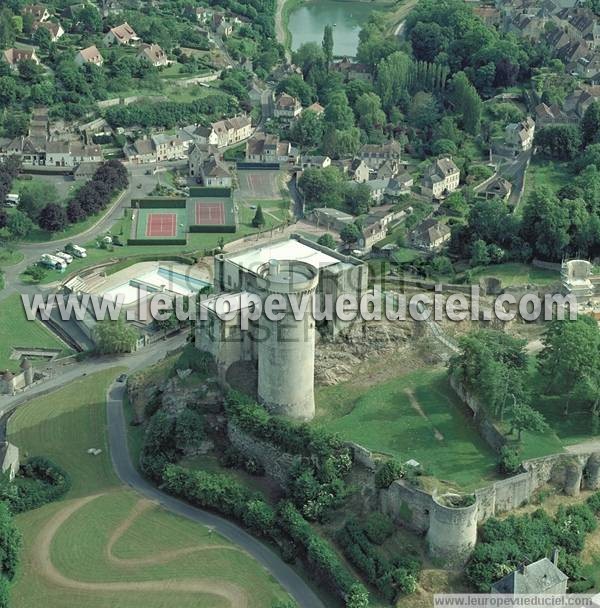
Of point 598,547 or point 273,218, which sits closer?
point 598,547

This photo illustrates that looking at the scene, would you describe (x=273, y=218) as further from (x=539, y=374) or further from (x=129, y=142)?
(x=539, y=374)

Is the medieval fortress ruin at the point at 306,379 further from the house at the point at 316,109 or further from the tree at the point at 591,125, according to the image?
the house at the point at 316,109

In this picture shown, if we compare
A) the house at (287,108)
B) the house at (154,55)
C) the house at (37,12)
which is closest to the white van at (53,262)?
the house at (287,108)

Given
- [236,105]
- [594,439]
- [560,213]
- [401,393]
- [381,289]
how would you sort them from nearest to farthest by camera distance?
[594,439]
[401,393]
[381,289]
[560,213]
[236,105]

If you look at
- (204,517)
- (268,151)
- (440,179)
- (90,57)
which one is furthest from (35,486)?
(90,57)

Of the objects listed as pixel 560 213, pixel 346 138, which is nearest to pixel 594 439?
pixel 560 213

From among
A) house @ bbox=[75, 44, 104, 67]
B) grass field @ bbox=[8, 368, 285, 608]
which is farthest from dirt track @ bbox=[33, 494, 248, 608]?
house @ bbox=[75, 44, 104, 67]

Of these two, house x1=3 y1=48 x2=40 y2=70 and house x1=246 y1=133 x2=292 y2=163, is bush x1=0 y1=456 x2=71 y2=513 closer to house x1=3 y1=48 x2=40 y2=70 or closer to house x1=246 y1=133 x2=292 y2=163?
house x1=246 y1=133 x2=292 y2=163
